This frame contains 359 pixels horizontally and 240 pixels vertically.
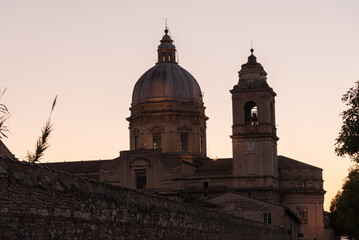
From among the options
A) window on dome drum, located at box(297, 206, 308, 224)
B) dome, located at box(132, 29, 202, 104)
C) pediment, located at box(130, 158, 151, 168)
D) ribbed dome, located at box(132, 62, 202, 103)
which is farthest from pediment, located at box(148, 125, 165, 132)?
window on dome drum, located at box(297, 206, 308, 224)

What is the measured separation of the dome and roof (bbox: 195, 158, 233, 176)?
1027cm

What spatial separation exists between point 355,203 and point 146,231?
32781mm

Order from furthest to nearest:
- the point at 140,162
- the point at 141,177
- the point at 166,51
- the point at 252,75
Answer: the point at 166,51 → the point at 141,177 → the point at 140,162 → the point at 252,75

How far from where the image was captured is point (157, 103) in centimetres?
11438

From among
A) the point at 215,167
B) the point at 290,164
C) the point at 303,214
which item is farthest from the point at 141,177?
the point at 303,214

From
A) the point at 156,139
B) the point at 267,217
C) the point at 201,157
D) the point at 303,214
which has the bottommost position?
the point at 267,217

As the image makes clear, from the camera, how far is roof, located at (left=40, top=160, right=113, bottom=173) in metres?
Result: 112

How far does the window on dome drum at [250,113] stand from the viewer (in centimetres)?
10369

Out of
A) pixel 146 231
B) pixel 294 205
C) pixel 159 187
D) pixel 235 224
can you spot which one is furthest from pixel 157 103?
pixel 146 231

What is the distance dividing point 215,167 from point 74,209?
299 ft

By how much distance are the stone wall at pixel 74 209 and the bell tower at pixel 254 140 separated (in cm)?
7362

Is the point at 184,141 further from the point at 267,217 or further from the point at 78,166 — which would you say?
the point at 267,217

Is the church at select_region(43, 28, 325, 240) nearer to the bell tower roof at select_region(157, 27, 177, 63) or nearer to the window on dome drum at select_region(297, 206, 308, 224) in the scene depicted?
the window on dome drum at select_region(297, 206, 308, 224)

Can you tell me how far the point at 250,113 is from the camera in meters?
105
